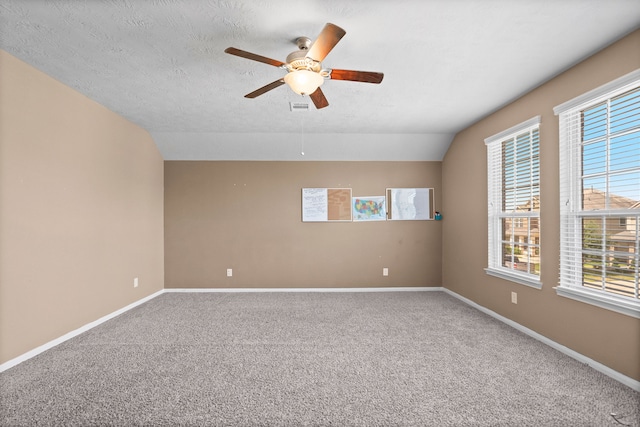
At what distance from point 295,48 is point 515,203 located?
2.87 meters

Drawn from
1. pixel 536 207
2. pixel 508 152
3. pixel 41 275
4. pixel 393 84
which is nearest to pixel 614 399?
pixel 536 207

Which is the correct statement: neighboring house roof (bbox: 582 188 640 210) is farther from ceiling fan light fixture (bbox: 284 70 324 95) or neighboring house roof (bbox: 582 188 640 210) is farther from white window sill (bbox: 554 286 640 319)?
ceiling fan light fixture (bbox: 284 70 324 95)

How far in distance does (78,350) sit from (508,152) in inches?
192

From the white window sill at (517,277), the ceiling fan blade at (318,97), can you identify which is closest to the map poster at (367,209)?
the white window sill at (517,277)

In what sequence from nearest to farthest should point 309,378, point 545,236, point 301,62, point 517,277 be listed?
point 301,62 < point 309,378 < point 545,236 < point 517,277

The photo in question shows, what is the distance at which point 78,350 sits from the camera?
9.04 ft

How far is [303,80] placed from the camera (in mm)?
2111

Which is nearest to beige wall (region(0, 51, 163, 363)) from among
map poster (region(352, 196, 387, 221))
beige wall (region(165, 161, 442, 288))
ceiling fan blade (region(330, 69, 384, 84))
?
beige wall (region(165, 161, 442, 288))

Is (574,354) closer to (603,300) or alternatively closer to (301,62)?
(603,300)

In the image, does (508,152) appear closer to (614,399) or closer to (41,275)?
(614,399)

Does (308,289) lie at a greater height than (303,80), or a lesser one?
lesser

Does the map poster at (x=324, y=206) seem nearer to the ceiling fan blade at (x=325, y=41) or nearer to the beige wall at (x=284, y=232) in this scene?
the beige wall at (x=284, y=232)

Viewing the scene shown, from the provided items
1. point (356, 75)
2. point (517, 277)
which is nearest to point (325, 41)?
point (356, 75)

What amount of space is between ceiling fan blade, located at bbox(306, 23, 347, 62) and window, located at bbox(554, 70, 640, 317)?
2.10 metres
